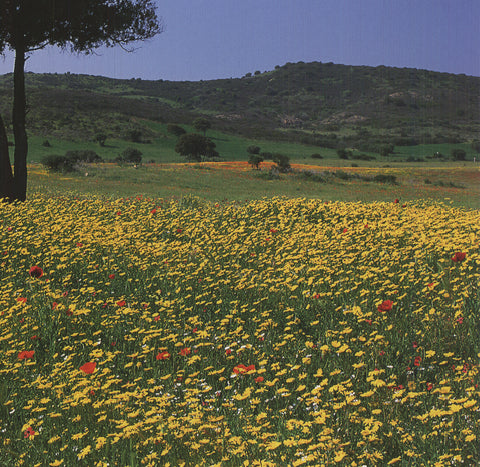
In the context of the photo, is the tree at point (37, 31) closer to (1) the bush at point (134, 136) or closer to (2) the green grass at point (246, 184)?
(2) the green grass at point (246, 184)

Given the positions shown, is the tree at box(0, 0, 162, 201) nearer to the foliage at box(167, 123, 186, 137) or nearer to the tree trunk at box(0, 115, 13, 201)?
the tree trunk at box(0, 115, 13, 201)

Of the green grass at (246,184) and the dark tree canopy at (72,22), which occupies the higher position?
the dark tree canopy at (72,22)

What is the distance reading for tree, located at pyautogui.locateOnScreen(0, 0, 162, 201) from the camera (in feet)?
42.2

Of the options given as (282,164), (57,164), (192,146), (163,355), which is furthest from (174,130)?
(163,355)

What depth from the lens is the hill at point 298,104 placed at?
92.2m

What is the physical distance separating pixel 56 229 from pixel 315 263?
4.28m

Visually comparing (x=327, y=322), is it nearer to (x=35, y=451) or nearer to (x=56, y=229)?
(x=35, y=451)

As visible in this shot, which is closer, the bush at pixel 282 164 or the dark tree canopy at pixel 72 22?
the dark tree canopy at pixel 72 22

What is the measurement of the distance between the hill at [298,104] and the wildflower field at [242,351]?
73.8 m

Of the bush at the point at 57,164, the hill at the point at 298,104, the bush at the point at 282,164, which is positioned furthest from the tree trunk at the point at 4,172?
the hill at the point at 298,104

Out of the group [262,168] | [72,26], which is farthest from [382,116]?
[72,26]

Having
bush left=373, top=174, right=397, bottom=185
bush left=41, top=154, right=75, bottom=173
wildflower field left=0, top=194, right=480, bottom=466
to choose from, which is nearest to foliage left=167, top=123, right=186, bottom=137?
bush left=41, top=154, right=75, bottom=173

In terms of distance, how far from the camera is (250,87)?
184 m

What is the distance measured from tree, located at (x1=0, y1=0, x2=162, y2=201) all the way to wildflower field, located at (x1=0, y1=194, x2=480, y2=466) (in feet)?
17.4
